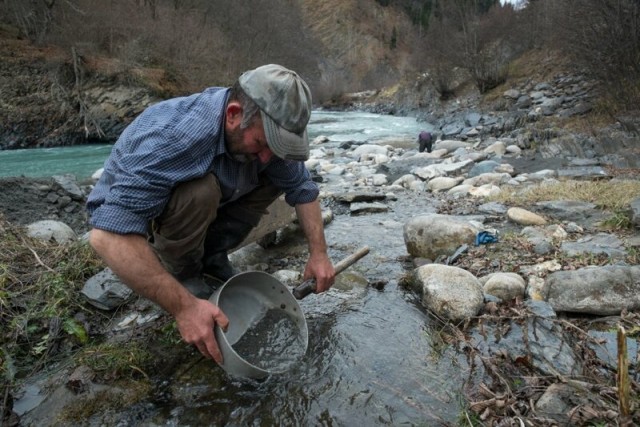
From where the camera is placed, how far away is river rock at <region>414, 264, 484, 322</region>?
2480mm

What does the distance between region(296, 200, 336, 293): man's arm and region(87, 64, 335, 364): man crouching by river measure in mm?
391

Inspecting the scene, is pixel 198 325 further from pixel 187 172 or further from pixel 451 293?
pixel 451 293

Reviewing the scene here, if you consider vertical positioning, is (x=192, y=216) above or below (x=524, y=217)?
above

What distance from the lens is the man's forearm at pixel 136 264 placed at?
162 centimetres

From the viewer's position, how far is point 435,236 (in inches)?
137

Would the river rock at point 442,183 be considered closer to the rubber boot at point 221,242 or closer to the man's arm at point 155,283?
the rubber boot at point 221,242

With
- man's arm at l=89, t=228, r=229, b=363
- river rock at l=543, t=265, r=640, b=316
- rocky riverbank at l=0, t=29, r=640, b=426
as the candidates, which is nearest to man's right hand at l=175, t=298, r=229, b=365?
man's arm at l=89, t=228, r=229, b=363

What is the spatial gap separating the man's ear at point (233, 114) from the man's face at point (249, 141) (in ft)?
0.06

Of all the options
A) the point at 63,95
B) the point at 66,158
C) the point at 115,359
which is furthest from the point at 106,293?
the point at 63,95

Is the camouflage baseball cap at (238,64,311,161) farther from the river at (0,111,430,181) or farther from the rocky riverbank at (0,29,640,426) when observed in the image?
the river at (0,111,430,181)

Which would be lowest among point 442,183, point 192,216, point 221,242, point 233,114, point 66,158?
point 66,158

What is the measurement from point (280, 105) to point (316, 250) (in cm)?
88

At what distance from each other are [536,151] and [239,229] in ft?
24.6

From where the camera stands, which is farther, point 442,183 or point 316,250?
point 442,183
